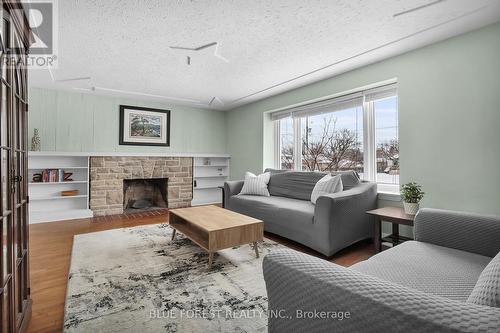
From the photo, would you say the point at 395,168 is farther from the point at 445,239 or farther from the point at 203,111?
the point at 203,111

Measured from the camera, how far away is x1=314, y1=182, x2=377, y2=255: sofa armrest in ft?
8.27

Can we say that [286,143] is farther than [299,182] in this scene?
Yes

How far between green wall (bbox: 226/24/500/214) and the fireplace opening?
→ 14.9 ft

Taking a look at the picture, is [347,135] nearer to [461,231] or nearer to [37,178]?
[461,231]

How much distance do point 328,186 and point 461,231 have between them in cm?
159

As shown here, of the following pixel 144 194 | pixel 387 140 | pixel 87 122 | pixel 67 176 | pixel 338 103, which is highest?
pixel 338 103

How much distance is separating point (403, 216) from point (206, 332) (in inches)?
81.4

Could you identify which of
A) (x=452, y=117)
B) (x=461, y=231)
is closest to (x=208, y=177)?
(x=452, y=117)

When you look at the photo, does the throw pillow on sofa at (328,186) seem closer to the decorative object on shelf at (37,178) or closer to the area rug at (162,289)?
the area rug at (162,289)

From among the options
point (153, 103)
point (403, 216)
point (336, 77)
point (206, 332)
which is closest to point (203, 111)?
point (153, 103)

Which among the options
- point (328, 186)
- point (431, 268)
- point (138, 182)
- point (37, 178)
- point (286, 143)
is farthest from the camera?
point (138, 182)

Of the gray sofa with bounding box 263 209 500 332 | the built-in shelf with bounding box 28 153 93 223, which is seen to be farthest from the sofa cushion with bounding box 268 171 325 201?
the built-in shelf with bounding box 28 153 93 223

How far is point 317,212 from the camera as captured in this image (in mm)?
2627

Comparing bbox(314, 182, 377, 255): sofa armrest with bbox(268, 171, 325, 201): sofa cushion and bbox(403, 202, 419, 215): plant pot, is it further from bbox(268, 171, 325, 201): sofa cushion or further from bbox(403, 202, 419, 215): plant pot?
bbox(268, 171, 325, 201): sofa cushion
